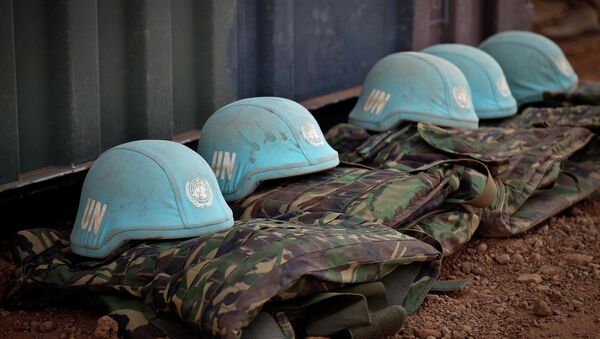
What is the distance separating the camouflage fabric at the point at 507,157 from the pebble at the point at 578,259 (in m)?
0.32

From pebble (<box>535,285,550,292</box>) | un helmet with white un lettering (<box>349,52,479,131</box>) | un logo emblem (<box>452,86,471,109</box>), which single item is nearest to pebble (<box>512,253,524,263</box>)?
pebble (<box>535,285,550,292</box>)

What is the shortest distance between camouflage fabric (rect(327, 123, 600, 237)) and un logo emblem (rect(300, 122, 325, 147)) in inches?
20.2

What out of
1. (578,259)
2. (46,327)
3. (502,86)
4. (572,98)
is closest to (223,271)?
(46,327)

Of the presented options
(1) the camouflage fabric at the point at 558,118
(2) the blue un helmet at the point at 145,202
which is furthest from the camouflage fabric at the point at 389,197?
(1) the camouflage fabric at the point at 558,118

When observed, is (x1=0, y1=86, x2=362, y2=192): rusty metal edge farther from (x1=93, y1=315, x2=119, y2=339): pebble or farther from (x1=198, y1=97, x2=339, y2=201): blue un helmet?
(x1=93, y1=315, x2=119, y2=339): pebble

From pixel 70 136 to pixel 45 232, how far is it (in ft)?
1.53

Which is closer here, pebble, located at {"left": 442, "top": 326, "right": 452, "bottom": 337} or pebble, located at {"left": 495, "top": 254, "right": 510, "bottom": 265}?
pebble, located at {"left": 442, "top": 326, "right": 452, "bottom": 337}

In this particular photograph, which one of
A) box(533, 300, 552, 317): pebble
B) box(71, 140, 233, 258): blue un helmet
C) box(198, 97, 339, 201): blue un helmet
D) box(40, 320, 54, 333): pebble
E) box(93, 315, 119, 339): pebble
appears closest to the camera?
box(93, 315, 119, 339): pebble

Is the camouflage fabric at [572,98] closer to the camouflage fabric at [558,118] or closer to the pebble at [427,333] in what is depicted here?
the camouflage fabric at [558,118]

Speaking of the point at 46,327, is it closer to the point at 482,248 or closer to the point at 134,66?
the point at 134,66

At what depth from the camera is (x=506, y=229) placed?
5008mm

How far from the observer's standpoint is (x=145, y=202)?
3.95 metres

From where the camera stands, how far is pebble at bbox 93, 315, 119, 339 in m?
3.54

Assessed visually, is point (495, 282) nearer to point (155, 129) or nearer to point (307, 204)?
point (307, 204)
